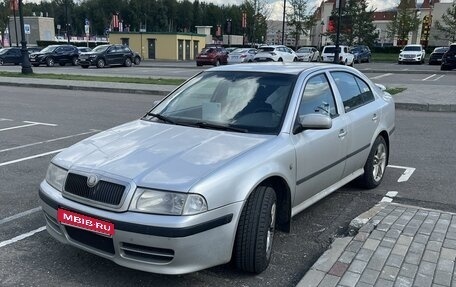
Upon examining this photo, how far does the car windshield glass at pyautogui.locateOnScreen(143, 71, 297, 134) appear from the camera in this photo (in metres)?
3.96

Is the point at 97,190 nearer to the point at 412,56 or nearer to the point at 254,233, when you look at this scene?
the point at 254,233

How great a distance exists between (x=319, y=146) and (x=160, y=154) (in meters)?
1.54

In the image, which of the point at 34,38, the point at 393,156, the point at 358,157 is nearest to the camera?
the point at 358,157

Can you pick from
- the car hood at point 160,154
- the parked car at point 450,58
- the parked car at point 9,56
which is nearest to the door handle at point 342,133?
the car hood at point 160,154

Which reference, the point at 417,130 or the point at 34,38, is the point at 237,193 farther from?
the point at 34,38

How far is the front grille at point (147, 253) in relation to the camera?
9.78 feet

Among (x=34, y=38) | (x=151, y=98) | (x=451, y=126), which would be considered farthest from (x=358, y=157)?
(x=34, y=38)

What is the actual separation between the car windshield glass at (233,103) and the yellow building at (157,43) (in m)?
46.7

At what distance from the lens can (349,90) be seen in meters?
5.12

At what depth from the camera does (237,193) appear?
3158 millimetres

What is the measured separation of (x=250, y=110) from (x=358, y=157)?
1.65 m

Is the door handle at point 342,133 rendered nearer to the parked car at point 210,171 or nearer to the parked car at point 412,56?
the parked car at point 210,171

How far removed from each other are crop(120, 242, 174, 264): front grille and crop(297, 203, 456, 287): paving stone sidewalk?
3.15 ft

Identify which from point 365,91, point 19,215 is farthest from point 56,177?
point 365,91
